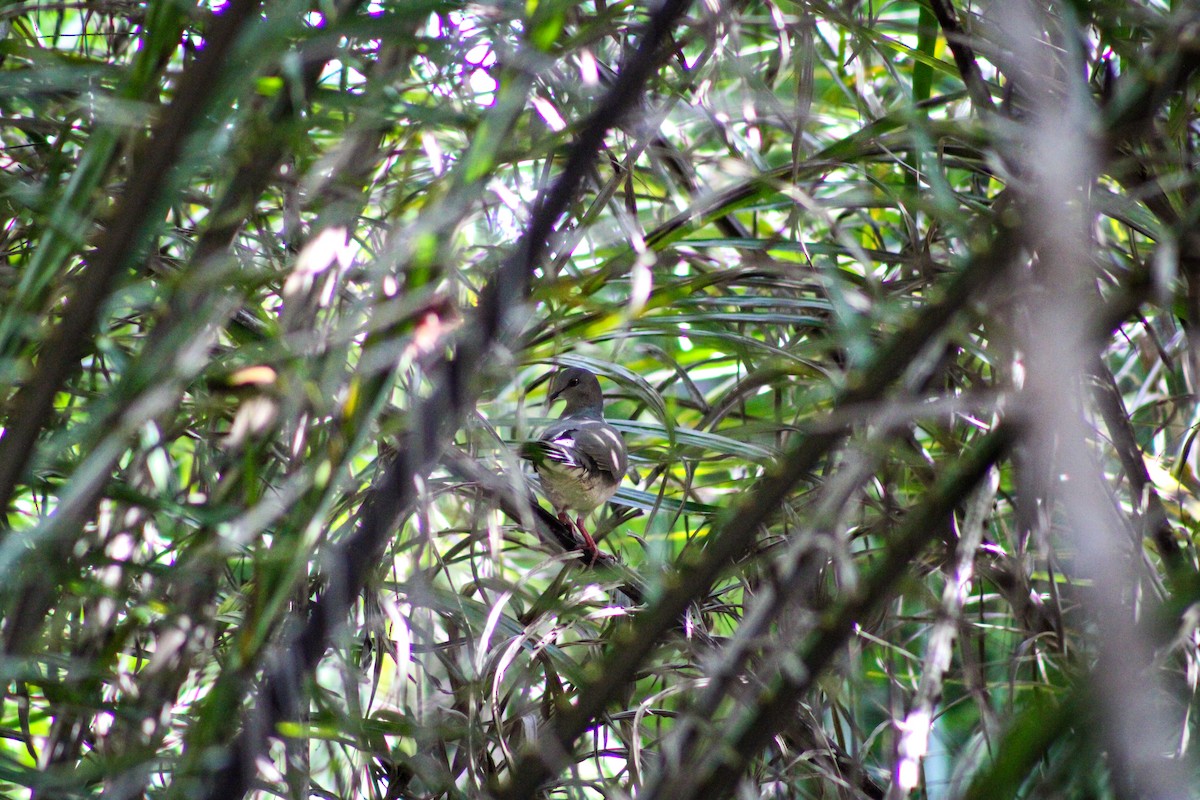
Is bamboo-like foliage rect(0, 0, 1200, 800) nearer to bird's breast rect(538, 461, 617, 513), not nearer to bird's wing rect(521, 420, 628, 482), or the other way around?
bird's wing rect(521, 420, 628, 482)

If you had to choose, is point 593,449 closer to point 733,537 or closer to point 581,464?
point 581,464

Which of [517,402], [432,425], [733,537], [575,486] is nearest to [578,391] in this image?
[575,486]

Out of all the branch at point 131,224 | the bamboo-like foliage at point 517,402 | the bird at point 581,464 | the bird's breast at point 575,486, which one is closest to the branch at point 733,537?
the bamboo-like foliage at point 517,402

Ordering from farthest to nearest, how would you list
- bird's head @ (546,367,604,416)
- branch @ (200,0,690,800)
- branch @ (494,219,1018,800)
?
bird's head @ (546,367,604,416) → branch @ (200,0,690,800) → branch @ (494,219,1018,800)

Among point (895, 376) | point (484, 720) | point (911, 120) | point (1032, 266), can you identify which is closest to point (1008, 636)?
point (1032, 266)

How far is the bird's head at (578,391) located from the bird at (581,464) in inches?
3.6

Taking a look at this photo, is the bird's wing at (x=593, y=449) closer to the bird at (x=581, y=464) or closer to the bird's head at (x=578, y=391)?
the bird at (x=581, y=464)

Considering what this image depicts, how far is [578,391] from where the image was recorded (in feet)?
6.95

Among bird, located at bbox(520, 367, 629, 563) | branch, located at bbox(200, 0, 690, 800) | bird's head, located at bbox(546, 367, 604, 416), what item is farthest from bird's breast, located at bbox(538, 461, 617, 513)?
branch, located at bbox(200, 0, 690, 800)

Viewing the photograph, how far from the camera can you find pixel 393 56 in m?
1.04

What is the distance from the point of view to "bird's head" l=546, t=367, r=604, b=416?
2.02 metres

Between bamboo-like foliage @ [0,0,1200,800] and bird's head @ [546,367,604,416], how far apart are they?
656 millimetres

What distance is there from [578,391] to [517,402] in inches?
45.9

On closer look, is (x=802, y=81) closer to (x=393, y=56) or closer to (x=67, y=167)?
(x=393, y=56)
